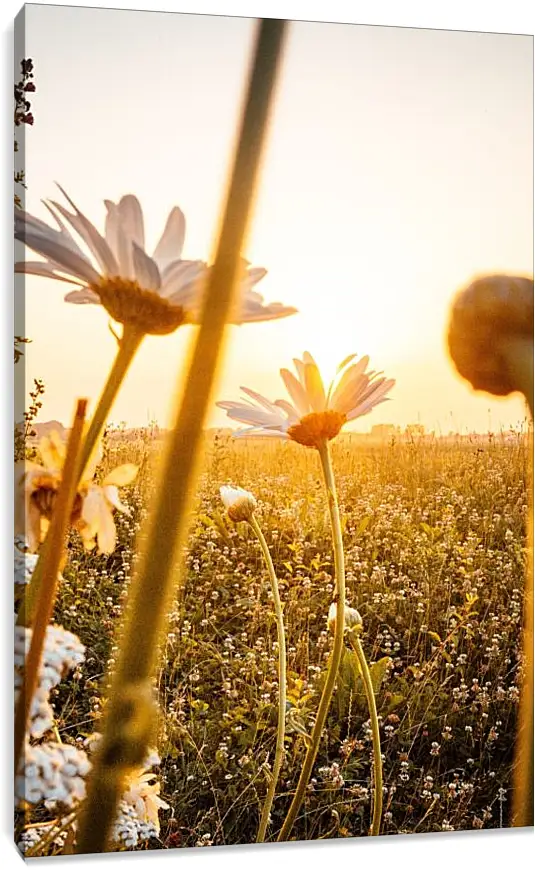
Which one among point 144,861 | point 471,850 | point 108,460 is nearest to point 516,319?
point 108,460

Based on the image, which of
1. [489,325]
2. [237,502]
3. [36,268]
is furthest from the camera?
[489,325]

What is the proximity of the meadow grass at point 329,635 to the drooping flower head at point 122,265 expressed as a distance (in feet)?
0.93

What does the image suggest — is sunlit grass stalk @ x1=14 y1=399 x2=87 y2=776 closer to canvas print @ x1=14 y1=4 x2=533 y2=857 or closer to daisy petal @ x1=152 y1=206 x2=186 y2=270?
canvas print @ x1=14 y1=4 x2=533 y2=857

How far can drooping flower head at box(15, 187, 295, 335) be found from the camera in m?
2.79

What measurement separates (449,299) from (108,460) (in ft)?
2.92

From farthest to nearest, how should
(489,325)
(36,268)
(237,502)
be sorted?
(489,325) < (237,502) < (36,268)

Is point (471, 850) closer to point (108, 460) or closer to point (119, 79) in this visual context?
point (108, 460)

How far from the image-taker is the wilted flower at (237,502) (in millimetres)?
2924

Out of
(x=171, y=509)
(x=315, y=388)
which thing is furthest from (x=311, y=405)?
(x=171, y=509)

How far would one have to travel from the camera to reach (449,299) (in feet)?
10.0

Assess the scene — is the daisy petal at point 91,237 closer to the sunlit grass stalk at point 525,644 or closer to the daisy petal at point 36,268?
the daisy petal at point 36,268

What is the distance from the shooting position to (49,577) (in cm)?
281

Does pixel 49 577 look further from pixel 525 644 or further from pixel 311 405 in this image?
pixel 525 644

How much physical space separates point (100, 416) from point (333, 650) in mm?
761
